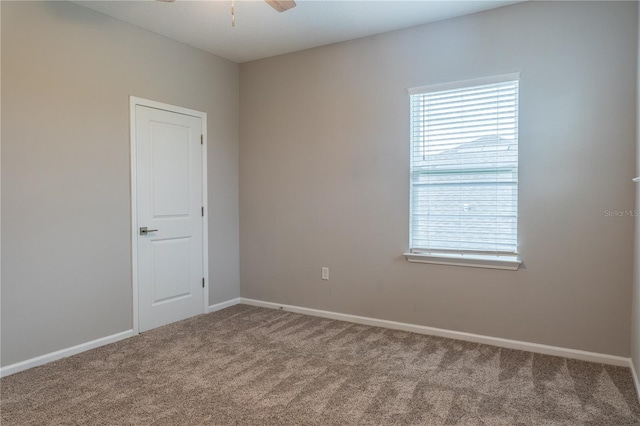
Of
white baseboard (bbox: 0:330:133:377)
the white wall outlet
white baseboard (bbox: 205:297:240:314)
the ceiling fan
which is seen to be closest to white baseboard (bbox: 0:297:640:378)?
white baseboard (bbox: 0:330:133:377)

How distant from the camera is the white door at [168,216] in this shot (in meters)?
3.58

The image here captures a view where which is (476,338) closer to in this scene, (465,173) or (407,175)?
(465,173)

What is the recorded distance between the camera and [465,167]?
3299mm

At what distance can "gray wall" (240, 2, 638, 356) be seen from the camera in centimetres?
281

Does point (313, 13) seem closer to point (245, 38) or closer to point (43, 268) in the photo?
point (245, 38)

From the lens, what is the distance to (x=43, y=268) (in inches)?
114

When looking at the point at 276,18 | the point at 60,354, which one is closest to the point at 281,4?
the point at 276,18

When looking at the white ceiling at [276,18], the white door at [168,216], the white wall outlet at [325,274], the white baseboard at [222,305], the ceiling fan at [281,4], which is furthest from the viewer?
the white baseboard at [222,305]

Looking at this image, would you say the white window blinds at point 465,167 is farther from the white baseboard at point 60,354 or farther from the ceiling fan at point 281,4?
the white baseboard at point 60,354

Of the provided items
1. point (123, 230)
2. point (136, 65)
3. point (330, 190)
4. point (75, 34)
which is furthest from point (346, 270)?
point (75, 34)

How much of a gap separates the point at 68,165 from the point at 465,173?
3.13 metres

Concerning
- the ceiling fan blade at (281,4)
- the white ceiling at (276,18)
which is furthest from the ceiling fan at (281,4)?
the white ceiling at (276,18)

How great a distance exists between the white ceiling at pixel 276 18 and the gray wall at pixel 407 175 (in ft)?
0.53

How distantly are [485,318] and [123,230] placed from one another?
3122 millimetres
